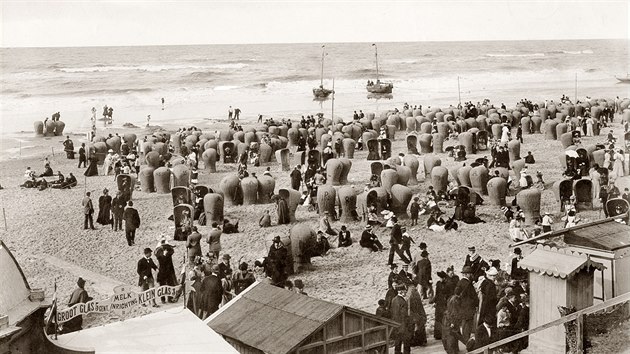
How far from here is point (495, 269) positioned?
48.8 ft

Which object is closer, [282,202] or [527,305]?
[527,305]

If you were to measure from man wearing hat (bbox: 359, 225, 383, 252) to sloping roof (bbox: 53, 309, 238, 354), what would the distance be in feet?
30.9

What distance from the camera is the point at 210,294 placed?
13617 mm

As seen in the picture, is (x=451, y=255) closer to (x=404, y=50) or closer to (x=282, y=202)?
(x=282, y=202)

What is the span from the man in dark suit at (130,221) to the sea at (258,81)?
30519 millimetres

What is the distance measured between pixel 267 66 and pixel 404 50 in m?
51.5

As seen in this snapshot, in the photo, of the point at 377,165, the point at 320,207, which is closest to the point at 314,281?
the point at 320,207

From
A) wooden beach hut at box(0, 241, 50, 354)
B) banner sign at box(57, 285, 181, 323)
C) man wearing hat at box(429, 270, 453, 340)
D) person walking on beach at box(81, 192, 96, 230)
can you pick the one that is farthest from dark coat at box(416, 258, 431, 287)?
person walking on beach at box(81, 192, 96, 230)

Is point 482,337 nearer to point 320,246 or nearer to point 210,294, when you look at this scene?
point 210,294

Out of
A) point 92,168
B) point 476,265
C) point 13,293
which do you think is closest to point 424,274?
point 476,265

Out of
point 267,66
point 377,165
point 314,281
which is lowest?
point 314,281

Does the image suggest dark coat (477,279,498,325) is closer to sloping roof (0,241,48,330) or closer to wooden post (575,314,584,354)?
wooden post (575,314,584,354)

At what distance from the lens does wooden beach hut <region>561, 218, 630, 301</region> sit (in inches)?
500

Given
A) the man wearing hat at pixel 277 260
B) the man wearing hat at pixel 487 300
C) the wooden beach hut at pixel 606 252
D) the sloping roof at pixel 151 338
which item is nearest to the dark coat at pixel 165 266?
the man wearing hat at pixel 277 260
